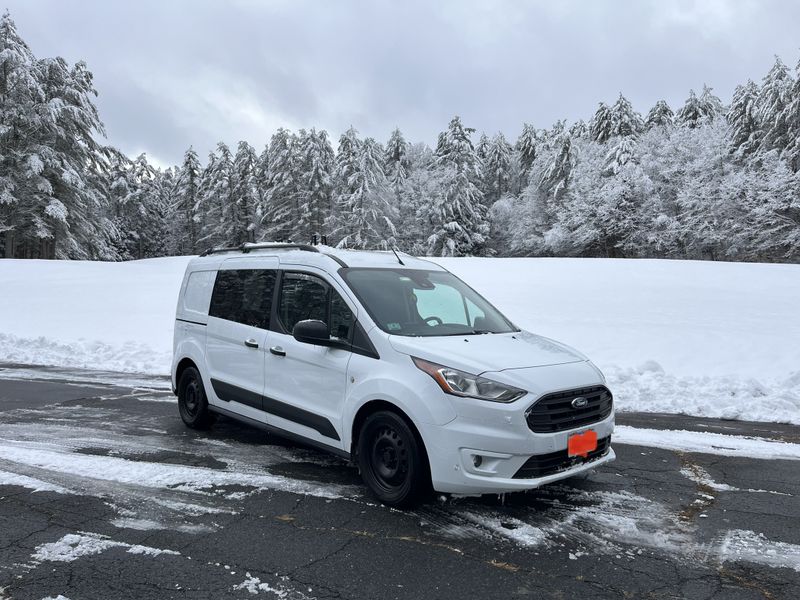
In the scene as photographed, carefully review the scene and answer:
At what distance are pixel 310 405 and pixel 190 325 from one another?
8.52 feet

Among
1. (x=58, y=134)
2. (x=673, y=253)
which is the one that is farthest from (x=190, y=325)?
(x=673, y=253)

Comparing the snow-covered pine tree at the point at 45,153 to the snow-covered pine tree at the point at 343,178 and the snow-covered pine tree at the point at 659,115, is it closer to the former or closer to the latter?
the snow-covered pine tree at the point at 343,178

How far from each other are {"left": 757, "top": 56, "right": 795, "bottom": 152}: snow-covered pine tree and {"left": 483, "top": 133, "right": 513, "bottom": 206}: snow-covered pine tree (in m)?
26.7

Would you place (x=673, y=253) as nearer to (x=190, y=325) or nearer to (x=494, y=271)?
(x=494, y=271)

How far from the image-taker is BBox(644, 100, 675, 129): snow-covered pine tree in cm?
5882

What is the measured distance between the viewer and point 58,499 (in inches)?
181

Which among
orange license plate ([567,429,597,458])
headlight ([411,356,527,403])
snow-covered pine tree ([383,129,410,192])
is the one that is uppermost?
snow-covered pine tree ([383,129,410,192])

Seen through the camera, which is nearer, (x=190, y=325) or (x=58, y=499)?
(x=58, y=499)

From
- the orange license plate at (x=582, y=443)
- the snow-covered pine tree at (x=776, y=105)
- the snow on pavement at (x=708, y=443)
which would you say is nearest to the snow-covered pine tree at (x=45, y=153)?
the snow on pavement at (x=708, y=443)

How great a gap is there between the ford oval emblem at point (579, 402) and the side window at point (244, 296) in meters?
2.95

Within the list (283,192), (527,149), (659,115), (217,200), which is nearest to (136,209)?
(217,200)

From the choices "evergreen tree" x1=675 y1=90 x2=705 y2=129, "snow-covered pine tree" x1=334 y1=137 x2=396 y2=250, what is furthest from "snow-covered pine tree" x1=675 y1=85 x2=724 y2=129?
"snow-covered pine tree" x1=334 y1=137 x2=396 y2=250

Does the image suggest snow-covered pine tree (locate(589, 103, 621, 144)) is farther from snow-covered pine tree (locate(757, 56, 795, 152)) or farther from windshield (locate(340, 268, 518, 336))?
windshield (locate(340, 268, 518, 336))

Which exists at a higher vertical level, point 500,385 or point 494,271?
point 494,271
